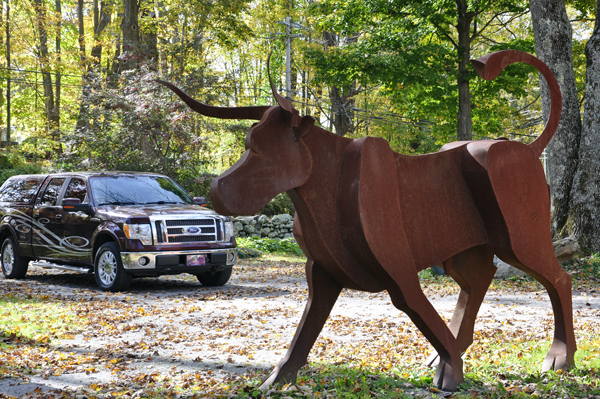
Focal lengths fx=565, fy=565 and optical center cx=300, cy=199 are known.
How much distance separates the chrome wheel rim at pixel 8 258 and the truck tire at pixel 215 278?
409 centimetres

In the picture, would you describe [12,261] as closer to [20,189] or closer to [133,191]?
[20,189]

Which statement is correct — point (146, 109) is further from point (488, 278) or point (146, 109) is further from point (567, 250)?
point (488, 278)

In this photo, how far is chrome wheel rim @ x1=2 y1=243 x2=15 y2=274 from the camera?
11.7 meters

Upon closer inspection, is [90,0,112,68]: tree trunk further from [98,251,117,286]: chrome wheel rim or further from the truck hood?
[98,251,117,286]: chrome wheel rim

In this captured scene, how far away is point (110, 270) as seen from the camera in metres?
9.79

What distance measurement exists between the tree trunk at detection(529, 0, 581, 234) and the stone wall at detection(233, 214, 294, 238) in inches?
372

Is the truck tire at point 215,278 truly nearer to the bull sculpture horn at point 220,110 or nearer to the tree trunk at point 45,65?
the bull sculpture horn at point 220,110

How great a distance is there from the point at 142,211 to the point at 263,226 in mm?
10593

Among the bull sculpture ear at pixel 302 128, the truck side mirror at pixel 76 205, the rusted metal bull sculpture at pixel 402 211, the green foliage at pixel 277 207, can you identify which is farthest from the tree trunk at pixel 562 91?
the green foliage at pixel 277 207

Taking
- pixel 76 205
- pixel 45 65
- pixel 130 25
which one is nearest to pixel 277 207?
pixel 130 25

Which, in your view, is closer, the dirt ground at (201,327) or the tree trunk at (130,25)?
the dirt ground at (201,327)

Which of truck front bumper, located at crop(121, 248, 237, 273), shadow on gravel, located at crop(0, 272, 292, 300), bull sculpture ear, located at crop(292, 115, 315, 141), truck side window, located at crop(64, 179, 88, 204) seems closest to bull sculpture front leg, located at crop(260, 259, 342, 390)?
bull sculpture ear, located at crop(292, 115, 315, 141)

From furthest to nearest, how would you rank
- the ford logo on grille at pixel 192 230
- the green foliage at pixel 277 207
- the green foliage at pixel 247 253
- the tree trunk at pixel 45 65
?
the tree trunk at pixel 45 65 → the green foliage at pixel 277 207 → the green foliage at pixel 247 253 → the ford logo on grille at pixel 192 230

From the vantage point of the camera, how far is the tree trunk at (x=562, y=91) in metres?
11.9
